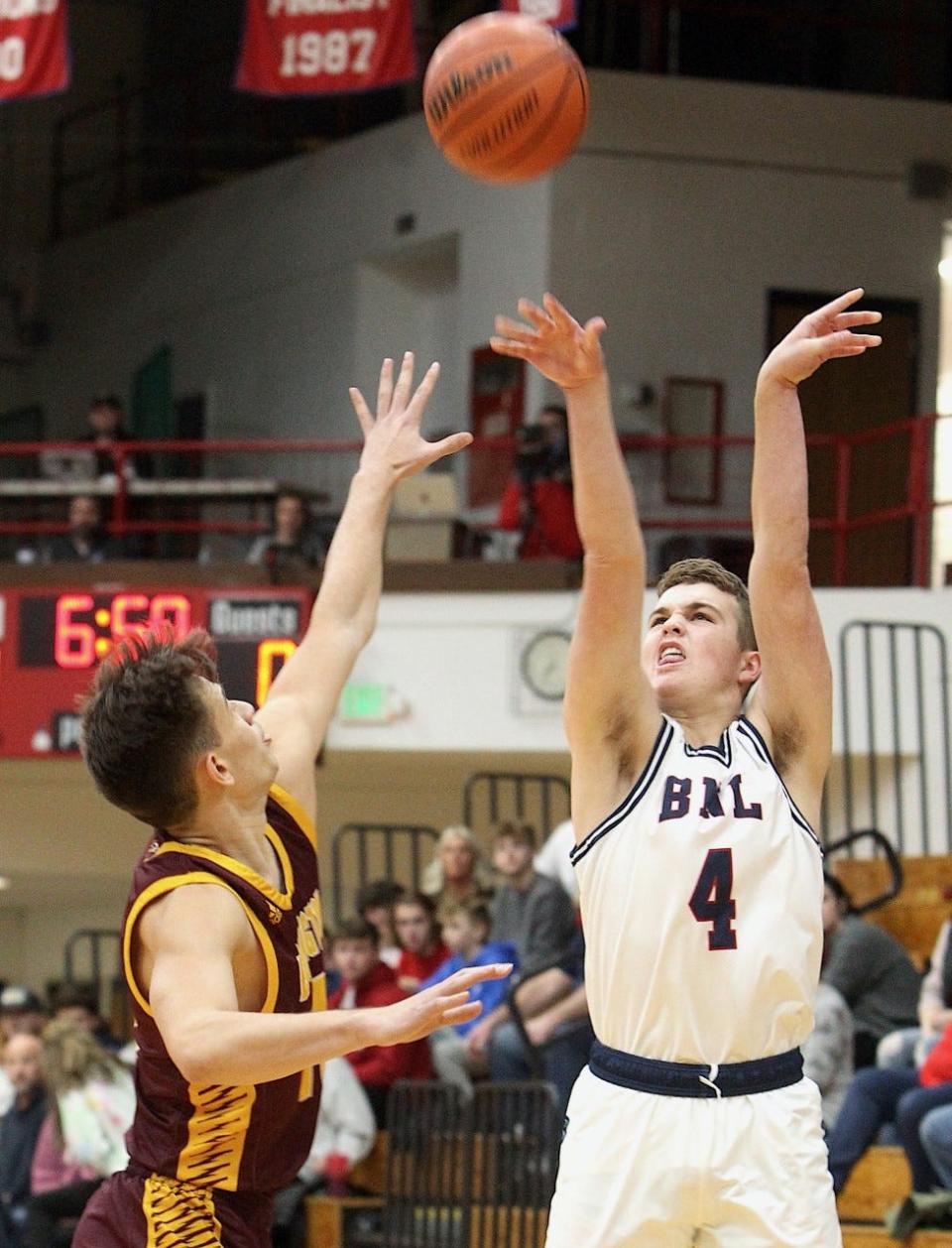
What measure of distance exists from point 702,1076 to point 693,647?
805 mm

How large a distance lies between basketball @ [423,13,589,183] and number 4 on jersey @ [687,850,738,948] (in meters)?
2.11

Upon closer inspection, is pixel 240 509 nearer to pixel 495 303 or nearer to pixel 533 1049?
pixel 495 303

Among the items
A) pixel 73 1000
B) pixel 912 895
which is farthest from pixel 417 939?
pixel 912 895

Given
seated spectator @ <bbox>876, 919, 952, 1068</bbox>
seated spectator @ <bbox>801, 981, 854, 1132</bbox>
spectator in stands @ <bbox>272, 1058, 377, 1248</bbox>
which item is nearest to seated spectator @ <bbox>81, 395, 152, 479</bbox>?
spectator in stands @ <bbox>272, 1058, 377, 1248</bbox>

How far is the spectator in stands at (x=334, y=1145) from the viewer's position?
31.0 ft

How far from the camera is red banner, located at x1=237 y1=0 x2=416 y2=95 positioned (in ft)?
45.2

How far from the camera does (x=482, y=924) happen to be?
1045 centimetres

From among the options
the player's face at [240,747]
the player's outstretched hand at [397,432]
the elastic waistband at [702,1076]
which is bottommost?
the elastic waistband at [702,1076]

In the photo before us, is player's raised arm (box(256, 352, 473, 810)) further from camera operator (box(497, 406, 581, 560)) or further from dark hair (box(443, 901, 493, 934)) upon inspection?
camera operator (box(497, 406, 581, 560))

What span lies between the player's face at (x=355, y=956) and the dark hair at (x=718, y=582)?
19.3 ft

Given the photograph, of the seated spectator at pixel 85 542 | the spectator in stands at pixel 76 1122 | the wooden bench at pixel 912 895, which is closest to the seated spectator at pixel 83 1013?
the spectator in stands at pixel 76 1122

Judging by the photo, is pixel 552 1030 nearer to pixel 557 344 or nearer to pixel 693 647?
pixel 693 647

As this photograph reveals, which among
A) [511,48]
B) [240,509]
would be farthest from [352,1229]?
[240,509]

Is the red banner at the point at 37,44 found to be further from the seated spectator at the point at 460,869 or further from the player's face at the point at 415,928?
the player's face at the point at 415,928
